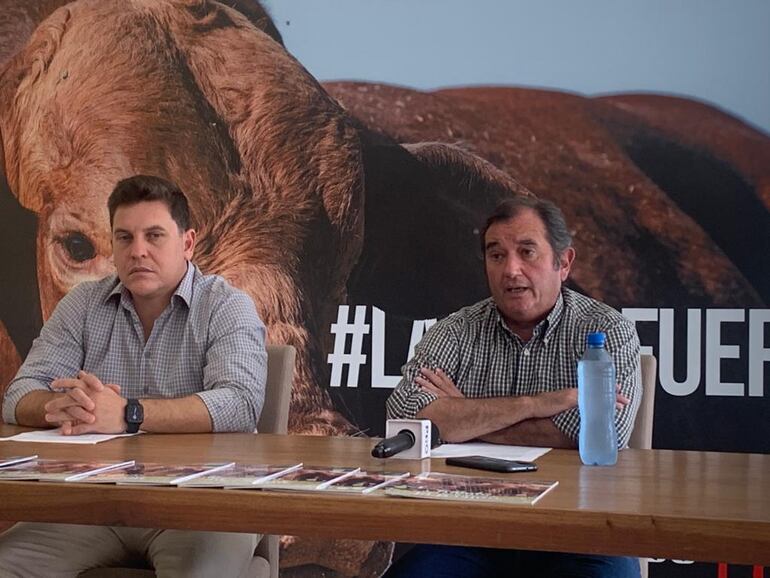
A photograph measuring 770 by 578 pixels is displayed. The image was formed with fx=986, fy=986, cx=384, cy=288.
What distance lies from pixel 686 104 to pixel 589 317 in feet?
4.43

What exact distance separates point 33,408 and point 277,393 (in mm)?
591

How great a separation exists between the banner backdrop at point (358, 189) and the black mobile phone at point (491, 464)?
6.14 ft

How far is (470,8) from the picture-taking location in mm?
3715

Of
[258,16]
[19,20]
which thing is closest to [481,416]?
[258,16]

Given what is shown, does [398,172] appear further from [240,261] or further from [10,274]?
[10,274]

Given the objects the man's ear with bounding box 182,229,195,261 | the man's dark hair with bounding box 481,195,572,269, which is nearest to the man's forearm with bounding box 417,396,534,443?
the man's dark hair with bounding box 481,195,572,269

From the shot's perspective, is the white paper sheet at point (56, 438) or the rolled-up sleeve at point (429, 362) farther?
the rolled-up sleeve at point (429, 362)

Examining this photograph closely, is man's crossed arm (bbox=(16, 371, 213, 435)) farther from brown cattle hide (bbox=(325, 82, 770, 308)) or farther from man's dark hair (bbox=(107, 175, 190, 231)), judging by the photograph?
brown cattle hide (bbox=(325, 82, 770, 308))

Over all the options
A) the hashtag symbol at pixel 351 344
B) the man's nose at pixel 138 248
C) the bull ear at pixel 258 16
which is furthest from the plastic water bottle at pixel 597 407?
the bull ear at pixel 258 16

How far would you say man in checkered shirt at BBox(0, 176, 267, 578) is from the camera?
84.4 inches

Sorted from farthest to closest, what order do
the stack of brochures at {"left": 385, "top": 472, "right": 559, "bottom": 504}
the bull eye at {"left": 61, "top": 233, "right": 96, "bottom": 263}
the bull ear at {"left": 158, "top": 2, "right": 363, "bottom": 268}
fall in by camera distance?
the bull eye at {"left": 61, "top": 233, "right": 96, "bottom": 263} → the bull ear at {"left": 158, "top": 2, "right": 363, "bottom": 268} → the stack of brochures at {"left": 385, "top": 472, "right": 559, "bottom": 504}

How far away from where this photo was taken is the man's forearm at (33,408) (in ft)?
7.75

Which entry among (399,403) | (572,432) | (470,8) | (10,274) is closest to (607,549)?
(572,432)

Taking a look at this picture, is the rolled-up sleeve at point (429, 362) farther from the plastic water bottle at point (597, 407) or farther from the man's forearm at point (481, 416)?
the plastic water bottle at point (597, 407)
